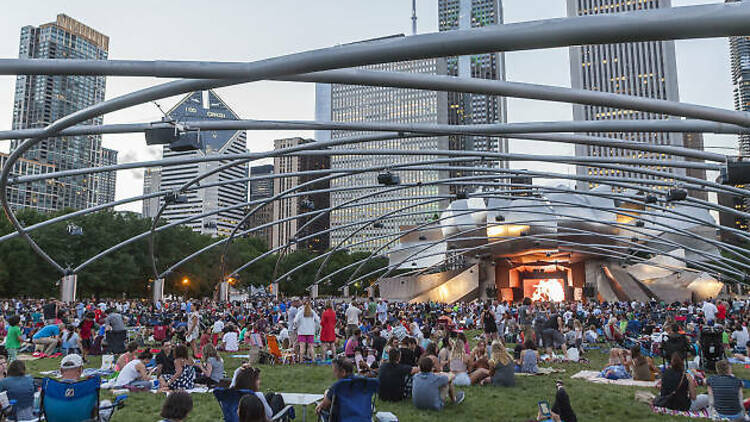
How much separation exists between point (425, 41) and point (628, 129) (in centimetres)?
862

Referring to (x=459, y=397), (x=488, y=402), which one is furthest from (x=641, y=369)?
(x=459, y=397)

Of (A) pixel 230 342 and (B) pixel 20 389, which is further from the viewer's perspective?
(A) pixel 230 342

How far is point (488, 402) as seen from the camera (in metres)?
10.9

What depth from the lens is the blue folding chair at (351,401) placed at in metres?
7.69

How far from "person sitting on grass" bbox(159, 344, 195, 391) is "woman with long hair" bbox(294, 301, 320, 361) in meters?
5.38

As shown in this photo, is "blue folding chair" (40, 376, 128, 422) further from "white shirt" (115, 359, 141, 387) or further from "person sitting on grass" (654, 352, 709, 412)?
"person sitting on grass" (654, 352, 709, 412)

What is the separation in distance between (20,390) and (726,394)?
10.8m

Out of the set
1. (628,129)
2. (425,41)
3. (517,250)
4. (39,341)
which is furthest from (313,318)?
(517,250)

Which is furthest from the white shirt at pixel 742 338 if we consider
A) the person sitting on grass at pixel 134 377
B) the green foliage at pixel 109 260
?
the green foliage at pixel 109 260

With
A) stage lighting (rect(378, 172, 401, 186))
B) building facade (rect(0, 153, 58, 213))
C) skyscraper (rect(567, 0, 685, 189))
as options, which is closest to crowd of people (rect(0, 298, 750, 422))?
stage lighting (rect(378, 172, 401, 186))

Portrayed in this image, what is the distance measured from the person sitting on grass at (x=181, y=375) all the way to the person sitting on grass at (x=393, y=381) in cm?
389

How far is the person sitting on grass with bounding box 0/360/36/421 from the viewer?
25.5 ft

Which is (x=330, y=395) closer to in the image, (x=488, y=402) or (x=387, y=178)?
(x=488, y=402)

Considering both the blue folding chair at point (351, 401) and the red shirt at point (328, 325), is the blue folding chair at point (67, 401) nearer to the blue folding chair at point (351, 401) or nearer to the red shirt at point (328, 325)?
the blue folding chair at point (351, 401)
